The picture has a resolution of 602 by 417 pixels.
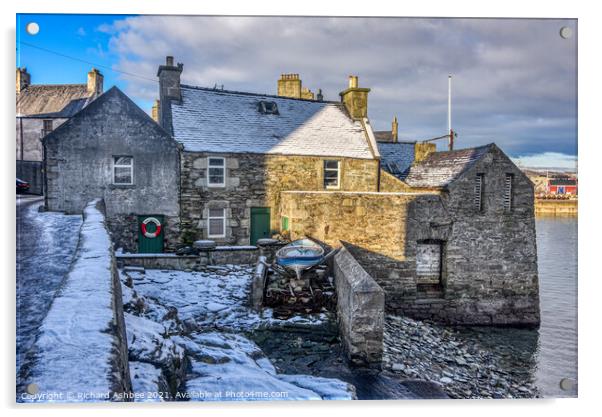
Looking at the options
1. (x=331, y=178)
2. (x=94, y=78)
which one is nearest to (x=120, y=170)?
(x=94, y=78)

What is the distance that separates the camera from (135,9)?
466 cm

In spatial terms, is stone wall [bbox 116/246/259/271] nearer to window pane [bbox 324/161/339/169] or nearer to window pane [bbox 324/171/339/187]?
window pane [bbox 324/171/339/187]

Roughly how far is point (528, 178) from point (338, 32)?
754cm

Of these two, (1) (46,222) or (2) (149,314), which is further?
(1) (46,222)

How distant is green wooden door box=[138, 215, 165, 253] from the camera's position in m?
11.0

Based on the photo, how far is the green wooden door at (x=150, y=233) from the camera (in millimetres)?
10984

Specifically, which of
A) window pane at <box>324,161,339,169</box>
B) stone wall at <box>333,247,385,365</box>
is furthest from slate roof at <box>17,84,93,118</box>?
window pane at <box>324,161,339,169</box>

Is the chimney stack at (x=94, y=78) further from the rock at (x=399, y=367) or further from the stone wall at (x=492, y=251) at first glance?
the stone wall at (x=492, y=251)

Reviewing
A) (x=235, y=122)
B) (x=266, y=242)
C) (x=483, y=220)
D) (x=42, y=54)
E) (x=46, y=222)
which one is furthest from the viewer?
(x=235, y=122)

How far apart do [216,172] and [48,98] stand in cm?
439

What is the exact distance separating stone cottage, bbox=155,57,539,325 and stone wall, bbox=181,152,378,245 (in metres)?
0.03

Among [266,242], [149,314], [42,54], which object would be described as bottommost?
[149,314]

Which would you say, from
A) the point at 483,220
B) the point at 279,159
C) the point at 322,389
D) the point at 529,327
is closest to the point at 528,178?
the point at 483,220

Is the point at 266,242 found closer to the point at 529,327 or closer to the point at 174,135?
the point at 174,135
